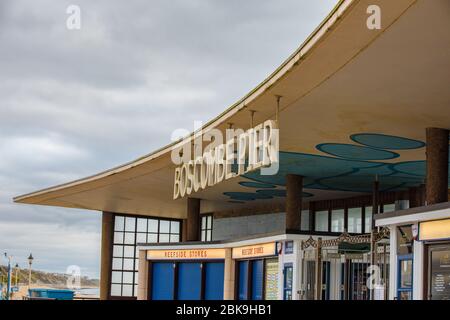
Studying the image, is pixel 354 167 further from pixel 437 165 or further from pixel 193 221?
pixel 193 221

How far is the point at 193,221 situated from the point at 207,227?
35.1 feet

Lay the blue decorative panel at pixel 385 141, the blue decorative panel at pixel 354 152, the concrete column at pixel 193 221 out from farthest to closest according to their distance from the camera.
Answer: the concrete column at pixel 193 221, the blue decorative panel at pixel 354 152, the blue decorative panel at pixel 385 141

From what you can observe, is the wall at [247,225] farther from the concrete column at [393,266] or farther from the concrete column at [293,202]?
the concrete column at [393,266]

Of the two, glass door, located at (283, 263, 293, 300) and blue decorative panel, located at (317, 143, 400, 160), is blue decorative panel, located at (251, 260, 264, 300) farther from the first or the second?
blue decorative panel, located at (317, 143, 400, 160)

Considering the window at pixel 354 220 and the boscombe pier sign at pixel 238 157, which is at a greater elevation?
the boscombe pier sign at pixel 238 157

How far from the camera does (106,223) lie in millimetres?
43719

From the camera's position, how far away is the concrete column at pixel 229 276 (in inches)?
1144

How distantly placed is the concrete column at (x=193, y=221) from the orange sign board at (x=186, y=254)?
1278mm

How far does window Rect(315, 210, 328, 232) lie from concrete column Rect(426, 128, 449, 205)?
17.1 meters

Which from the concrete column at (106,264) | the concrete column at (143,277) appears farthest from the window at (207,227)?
the concrete column at (143,277)

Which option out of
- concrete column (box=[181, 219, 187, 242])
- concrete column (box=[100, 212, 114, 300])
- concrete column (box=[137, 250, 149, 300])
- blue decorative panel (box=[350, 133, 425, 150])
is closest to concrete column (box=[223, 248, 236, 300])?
concrete column (box=[137, 250, 149, 300])

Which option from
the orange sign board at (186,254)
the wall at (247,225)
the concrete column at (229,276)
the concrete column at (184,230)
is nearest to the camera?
the concrete column at (229,276)

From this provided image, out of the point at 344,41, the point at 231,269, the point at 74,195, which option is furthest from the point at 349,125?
the point at 74,195

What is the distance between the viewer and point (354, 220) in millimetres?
34500
